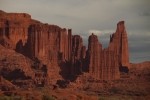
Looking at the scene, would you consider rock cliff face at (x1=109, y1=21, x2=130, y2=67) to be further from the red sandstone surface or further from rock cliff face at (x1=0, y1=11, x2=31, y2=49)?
rock cliff face at (x1=0, y1=11, x2=31, y2=49)

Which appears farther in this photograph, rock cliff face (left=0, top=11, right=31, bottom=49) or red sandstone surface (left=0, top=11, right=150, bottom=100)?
rock cliff face (left=0, top=11, right=31, bottom=49)

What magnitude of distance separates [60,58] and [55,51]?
1.66 metres

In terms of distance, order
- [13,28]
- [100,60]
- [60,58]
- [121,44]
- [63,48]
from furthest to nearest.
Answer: [63,48]
[121,44]
[13,28]
[60,58]
[100,60]

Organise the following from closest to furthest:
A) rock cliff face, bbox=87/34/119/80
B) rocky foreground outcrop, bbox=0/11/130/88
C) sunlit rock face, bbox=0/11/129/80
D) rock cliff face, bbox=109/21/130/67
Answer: rocky foreground outcrop, bbox=0/11/130/88 < rock cliff face, bbox=87/34/119/80 < sunlit rock face, bbox=0/11/129/80 < rock cliff face, bbox=109/21/130/67

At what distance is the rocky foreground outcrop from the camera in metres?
120

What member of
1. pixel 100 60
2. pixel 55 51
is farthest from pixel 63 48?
pixel 100 60

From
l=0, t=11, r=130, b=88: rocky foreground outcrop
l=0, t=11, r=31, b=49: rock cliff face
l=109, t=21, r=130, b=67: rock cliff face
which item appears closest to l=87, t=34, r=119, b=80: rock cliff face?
l=0, t=11, r=130, b=88: rocky foreground outcrop

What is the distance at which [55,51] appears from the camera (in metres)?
130

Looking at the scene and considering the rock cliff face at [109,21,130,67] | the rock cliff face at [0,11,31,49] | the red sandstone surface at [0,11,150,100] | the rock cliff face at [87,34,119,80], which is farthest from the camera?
the rock cliff face at [109,21,130,67]

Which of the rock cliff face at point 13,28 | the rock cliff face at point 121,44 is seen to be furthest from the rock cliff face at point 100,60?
the rock cliff face at point 13,28

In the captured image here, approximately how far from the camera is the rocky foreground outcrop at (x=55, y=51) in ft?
394

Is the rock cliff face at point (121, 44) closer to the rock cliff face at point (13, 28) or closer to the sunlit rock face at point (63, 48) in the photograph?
the sunlit rock face at point (63, 48)

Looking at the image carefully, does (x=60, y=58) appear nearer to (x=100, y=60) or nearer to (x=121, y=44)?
(x=100, y=60)

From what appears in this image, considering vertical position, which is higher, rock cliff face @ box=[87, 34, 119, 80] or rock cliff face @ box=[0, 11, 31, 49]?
rock cliff face @ box=[0, 11, 31, 49]
